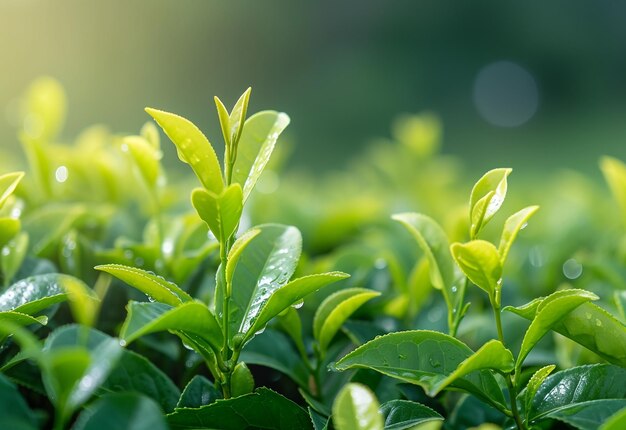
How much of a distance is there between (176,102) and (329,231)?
530 inches

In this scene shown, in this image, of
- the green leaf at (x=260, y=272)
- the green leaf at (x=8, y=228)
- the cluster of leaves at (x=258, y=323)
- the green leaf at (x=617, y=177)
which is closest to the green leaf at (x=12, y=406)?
the cluster of leaves at (x=258, y=323)

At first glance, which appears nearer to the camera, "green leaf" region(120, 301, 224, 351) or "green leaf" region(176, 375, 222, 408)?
"green leaf" region(120, 301, 224, 351)

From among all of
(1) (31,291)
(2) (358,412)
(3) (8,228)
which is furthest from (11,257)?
(2) (358,412)

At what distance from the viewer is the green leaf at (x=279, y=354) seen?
4.44 ft

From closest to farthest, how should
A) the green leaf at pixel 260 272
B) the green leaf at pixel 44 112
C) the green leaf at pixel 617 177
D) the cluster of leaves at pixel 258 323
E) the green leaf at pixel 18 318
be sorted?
the cluster of leaves at pixel 258 323, the green leaf at pixel 18 318, the green leaf at pixel 260 272, the green leaf at pixel 617 177, the green leaf at pixel 44 112

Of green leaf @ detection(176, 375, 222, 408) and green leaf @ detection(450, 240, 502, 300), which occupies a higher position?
green leaf @ detection(450, 240, 502, 300)

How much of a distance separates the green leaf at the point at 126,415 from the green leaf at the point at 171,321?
0.24 ft

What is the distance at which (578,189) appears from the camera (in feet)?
10.2

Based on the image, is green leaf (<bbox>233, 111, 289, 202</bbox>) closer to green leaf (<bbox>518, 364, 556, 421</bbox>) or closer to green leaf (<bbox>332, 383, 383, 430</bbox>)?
green leaf (<bbox>332, 383, 383, 430</bbox>)

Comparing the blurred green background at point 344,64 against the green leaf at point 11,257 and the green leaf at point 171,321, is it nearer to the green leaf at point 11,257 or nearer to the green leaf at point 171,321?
the green leaf at point 11,257

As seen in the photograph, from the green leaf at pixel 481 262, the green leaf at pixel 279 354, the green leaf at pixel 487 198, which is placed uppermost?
the green leaf at pixel 487 198

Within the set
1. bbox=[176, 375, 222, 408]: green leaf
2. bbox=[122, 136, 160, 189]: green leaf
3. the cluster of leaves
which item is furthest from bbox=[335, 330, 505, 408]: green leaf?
bbox=[122, 136, 160, 189]: green leaf

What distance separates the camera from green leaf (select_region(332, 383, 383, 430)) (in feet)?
3.01

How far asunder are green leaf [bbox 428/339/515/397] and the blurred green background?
12.1m
